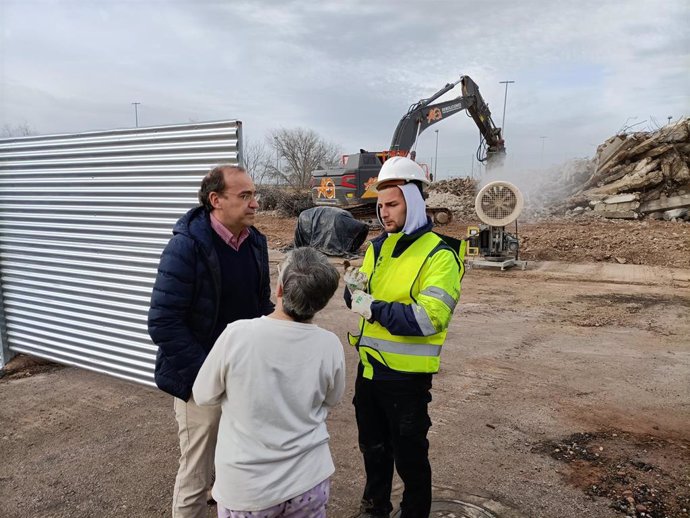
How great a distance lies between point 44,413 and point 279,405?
3.19m

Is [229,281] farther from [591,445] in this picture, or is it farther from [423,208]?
[591,445]

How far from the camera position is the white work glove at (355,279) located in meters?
2.38

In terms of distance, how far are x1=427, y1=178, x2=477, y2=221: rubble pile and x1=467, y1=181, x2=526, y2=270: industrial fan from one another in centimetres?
A: 841

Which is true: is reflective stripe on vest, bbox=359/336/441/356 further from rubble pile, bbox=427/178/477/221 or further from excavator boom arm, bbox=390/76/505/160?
rubble pile, bbox=427/178/477/221

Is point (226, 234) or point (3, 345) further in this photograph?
point (3, 345)

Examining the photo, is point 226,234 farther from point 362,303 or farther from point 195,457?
point 195,457

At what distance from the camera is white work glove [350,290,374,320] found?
2.22 metres

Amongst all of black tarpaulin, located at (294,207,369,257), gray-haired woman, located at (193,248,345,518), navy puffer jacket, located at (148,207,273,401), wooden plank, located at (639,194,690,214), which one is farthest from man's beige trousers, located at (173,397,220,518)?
wooden plank, located at (639,194,690,214)

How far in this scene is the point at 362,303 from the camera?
2240 mm

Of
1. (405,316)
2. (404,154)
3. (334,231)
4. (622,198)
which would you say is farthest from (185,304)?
(622,198)

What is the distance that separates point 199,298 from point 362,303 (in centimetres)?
72

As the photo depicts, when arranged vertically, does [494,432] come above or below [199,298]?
below

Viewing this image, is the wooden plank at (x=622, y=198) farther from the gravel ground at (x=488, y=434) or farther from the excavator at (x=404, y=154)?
the gravel ground at (x=488, y=434)

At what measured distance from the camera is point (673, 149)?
1753 cm
